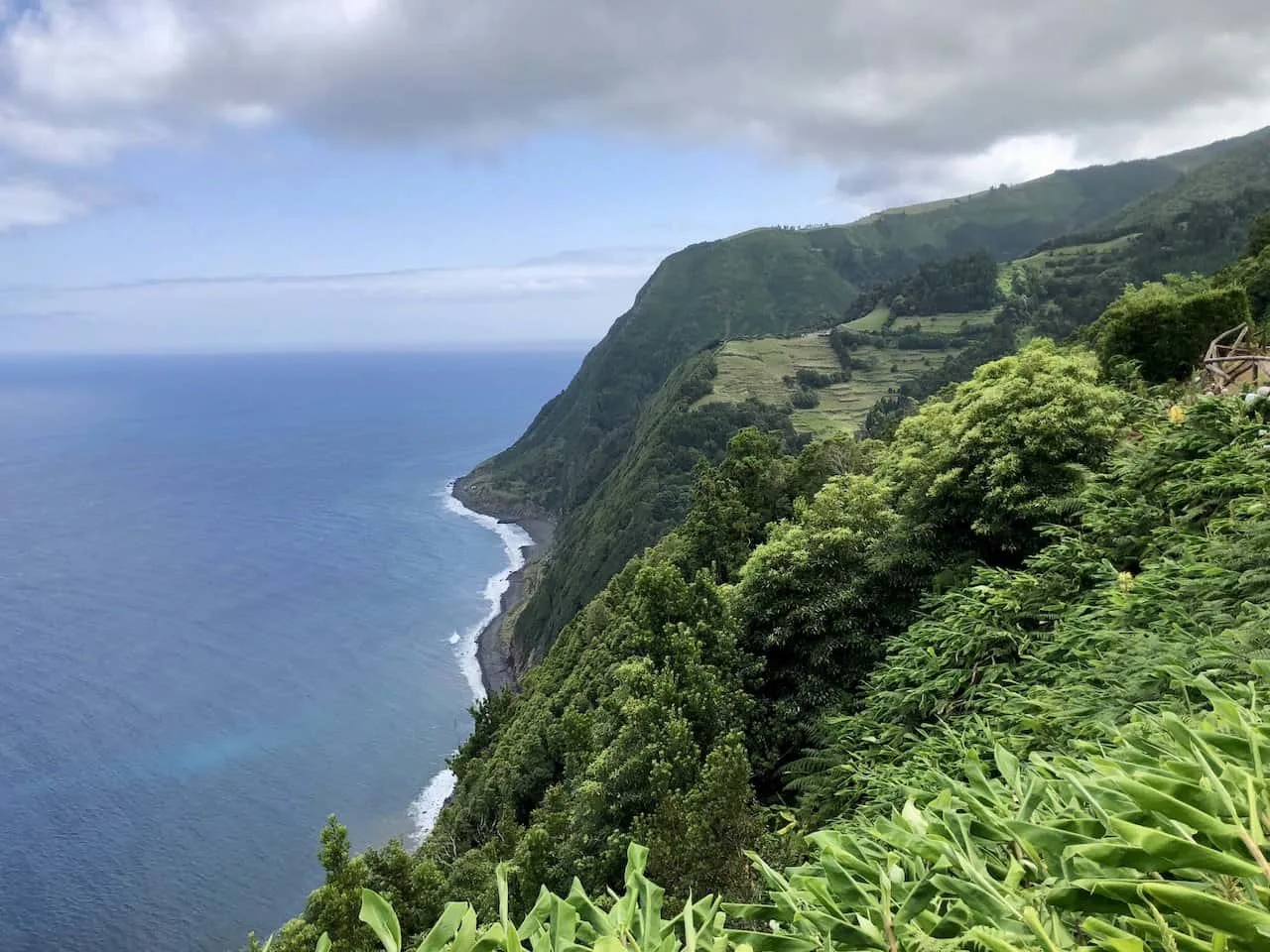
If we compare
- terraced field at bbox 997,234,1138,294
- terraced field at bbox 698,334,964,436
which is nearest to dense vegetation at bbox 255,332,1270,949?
terraced field at bbox 698,334,964,436

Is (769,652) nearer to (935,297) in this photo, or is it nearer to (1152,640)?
(1152,640)

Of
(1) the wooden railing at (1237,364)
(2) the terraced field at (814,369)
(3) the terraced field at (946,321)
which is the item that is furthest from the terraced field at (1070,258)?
(1) the wooden railing at (1237,364)

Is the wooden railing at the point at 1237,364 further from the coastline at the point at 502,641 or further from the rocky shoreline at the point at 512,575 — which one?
the coastline at the point at 502,641

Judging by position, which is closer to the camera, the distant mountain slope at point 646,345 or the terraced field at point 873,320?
the terraced field at point 873,320

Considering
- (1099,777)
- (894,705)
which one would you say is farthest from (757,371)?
(1099,777)

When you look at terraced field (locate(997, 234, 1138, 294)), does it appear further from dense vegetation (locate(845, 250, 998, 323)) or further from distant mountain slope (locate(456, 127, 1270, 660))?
distant mountain slope (locate(456, 127, 1270, 660))
